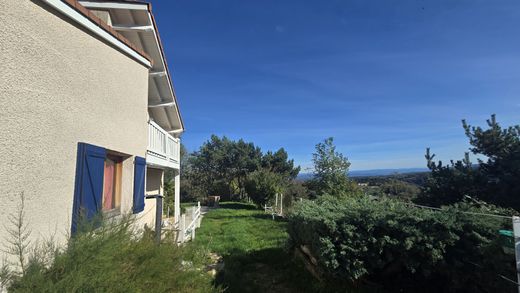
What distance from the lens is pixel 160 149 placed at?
A: 9.91 m

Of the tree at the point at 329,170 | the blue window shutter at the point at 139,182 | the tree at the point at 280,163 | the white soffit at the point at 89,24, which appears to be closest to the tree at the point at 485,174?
the tree at the point at 329,170

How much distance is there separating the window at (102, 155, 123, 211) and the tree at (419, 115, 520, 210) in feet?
36.6

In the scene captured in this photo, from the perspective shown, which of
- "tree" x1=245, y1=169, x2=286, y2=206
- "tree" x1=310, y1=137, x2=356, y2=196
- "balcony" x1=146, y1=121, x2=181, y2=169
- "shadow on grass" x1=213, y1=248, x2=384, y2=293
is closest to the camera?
"shadow on grass" x1=213, y1=248, x2=384, y2=293

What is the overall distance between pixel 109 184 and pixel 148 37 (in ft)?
14.7

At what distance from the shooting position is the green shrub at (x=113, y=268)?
2.79 m

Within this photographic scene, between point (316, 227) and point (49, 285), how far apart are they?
172 inches

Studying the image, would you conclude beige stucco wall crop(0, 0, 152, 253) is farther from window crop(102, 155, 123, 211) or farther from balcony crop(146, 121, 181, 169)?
balcony crop(146, 121, 181, 169)

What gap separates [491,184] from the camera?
1155 centimetres

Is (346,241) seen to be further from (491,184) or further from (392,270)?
(491,184)

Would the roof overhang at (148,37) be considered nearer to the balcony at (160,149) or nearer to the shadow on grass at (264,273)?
the balcony at (160,149)

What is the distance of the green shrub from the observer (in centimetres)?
279

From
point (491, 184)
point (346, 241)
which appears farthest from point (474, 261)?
point (491, 184)

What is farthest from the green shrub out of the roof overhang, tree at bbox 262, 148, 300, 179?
tree at bbox 262, 148, 300, 179

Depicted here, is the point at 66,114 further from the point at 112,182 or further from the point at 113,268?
the point at 112,182
